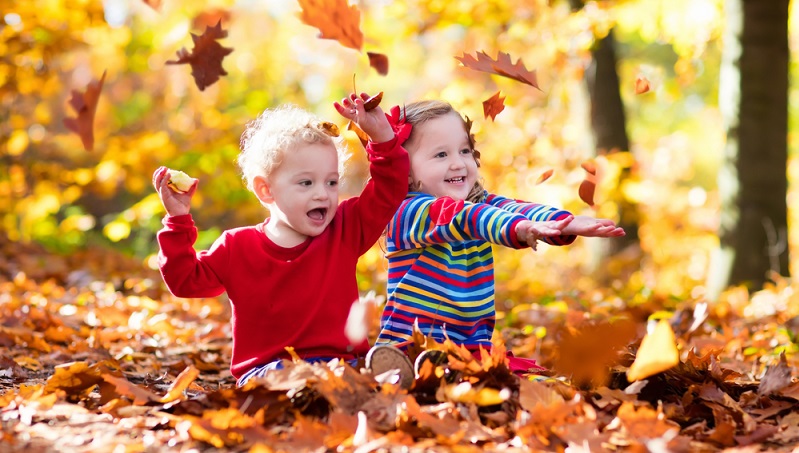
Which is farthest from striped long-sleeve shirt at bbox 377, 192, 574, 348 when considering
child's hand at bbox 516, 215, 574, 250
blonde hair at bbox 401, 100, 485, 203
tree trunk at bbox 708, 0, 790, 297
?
tree trunk at bbox 708, 0, 790, 297

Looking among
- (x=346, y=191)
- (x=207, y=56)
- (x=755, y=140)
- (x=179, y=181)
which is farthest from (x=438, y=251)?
Answer: (x=346, y=191)

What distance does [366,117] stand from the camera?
253 centimetres

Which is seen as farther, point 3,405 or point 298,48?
point 298,48

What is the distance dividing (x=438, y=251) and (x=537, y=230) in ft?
1.88

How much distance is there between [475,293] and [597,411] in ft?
2.29

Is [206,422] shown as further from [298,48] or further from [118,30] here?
[298,48]

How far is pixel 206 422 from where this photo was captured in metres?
1.97

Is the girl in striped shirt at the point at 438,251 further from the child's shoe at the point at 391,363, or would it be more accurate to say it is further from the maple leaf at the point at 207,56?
the maple leaf at the point at 207,56

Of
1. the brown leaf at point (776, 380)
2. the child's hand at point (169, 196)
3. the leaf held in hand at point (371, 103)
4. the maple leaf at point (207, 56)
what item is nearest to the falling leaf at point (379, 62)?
the maple leaf at point (207, 56)

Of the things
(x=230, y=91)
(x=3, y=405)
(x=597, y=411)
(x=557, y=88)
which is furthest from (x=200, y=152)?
(x=597, y=411)

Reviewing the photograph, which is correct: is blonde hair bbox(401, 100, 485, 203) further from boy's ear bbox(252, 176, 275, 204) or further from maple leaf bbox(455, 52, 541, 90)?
boy's ear bbox(252, 176, 275, 204)

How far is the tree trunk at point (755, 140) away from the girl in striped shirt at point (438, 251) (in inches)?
124

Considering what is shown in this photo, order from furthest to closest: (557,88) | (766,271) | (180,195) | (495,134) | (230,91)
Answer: (230,91), (557,88), (495,134), (766,271), (180,195)

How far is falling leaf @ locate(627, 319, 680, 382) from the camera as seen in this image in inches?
76.9
